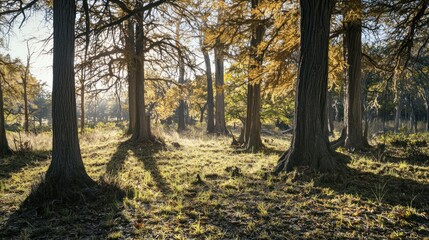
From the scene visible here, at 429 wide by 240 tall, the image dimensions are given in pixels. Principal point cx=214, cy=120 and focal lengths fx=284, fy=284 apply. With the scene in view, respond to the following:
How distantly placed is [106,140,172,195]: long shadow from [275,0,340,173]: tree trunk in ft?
9.14

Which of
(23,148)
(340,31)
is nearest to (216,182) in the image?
(340,31)

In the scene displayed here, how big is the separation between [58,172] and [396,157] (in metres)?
9.21

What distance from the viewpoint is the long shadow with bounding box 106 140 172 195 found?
→ 624 cm

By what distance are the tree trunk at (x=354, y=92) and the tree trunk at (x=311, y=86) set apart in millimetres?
4388

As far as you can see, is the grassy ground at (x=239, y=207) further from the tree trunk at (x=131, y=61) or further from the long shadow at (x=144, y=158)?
the tree trunk at (x=131, y=61)

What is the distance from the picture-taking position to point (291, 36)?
322 inches

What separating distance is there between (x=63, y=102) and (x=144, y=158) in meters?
4.34

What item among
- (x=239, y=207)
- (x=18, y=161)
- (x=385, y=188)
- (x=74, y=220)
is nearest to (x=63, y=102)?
(x=74, y=220)

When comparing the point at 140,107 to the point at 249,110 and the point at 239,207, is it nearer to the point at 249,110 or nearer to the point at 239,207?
the point at 249,110

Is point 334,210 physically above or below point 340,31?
below

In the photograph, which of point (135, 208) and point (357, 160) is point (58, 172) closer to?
point (135, 208)

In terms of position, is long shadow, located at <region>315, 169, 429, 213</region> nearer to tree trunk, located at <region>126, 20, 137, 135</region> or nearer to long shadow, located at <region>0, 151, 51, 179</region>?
tree trunk, located at <region>126, 20, 137, 135</region>

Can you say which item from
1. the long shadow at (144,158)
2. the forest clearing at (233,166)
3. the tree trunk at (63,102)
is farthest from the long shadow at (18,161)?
the tree trunk at (63,102)

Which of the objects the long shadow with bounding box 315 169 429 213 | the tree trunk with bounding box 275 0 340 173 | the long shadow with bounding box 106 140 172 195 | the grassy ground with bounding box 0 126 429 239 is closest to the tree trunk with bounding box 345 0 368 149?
the grassy ground with bounding box 0 126 429 239
